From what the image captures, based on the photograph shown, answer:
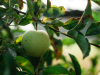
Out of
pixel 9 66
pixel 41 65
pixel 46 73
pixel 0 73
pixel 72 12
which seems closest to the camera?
pixel 9 66

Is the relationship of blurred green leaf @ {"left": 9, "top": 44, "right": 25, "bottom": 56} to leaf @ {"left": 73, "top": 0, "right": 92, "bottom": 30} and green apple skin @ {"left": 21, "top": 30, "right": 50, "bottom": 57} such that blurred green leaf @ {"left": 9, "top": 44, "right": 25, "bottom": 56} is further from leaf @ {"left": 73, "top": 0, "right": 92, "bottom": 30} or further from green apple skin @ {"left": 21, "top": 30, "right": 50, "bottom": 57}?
leaf @ {"left": 73, "top": 0, "right": 92, "bottom": 30}

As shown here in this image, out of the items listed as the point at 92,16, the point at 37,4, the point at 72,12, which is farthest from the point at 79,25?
the point at 72,12

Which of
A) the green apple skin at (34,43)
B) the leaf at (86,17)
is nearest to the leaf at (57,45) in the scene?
the green apple skin at (34,43)

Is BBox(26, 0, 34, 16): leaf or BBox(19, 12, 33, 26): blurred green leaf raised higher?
BBox(26, 0, 34, 16): leaf

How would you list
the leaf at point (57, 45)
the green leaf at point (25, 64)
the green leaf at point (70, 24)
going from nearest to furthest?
the green leaf at point (25, 64)
the green leaf at point (70, 24)
the leaf at point (57, 45)

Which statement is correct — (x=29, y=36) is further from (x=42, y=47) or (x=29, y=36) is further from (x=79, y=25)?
(x=79, y=25)

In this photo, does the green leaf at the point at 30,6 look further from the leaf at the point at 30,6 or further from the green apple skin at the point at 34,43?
the green apple skin at the point at 34,43

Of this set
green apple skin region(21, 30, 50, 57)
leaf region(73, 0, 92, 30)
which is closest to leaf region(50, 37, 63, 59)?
green apple skin region(21, 30, 50, 57)

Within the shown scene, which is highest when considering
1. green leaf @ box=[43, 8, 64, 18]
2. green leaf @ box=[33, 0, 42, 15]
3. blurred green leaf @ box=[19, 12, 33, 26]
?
green leaf @ box=[33, 0, 42, 15]

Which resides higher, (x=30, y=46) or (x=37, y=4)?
(x=37, y=4)

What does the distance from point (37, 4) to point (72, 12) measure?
2324 millimetres

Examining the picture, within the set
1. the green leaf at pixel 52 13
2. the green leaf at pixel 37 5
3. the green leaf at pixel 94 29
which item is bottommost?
the green leaf at pixel 94 29

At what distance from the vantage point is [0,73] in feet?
1.48

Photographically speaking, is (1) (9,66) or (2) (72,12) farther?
(2) (72,12)
